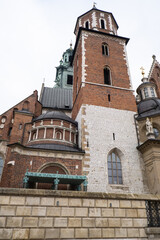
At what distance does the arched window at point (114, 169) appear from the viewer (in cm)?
1424

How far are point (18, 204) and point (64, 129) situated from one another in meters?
10.9

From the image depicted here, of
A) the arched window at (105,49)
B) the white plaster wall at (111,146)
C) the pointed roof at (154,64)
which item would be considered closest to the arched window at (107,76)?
the arched window at (105,49)

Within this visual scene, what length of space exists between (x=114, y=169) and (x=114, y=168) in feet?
0.27

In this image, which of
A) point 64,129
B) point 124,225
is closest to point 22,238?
point 124,225

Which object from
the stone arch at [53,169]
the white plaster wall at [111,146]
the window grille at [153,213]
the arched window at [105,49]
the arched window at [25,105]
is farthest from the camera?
the arched window at [105,49]

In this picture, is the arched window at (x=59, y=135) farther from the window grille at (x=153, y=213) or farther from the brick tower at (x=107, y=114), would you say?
the window grille at (x=153, y=213)

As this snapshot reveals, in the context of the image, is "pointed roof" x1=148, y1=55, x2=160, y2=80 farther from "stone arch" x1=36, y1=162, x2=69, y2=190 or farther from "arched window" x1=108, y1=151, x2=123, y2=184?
"stone arch" x1=36, y1=162, x2=69, y2=190

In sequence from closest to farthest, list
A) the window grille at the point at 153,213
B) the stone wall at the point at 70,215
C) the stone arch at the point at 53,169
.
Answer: the stone wall at the point at 70,215 → the window grille at the point at 153,213 → the stone arch at the point at 53,169

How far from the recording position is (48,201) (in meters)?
6.32

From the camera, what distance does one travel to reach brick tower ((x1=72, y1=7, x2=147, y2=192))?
46.6 feet

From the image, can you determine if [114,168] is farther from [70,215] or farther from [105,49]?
[105,49]

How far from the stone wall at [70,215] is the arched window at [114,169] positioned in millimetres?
7394

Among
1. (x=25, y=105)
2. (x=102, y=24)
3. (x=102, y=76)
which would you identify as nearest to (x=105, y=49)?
(x=102, y=76)

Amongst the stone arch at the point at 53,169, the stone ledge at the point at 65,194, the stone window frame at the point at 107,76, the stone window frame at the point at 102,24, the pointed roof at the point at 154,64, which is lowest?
the stone ledge at the point at 65,194
